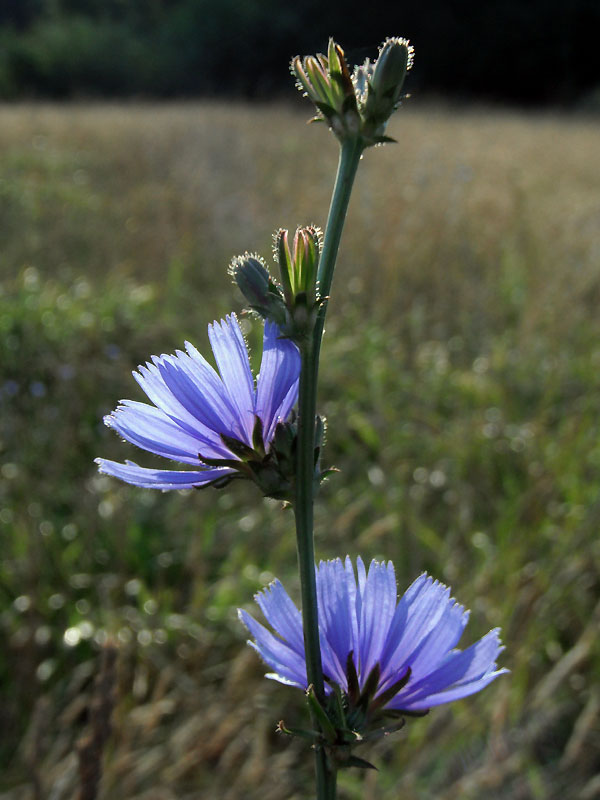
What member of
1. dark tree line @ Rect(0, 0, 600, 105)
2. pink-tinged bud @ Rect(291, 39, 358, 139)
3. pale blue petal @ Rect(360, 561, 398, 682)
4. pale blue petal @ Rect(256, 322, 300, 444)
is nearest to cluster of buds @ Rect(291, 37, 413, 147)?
pink-tinged bud @ Rect(291, 39, 358, 139)

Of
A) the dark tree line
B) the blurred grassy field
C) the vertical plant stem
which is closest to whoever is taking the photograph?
the vertical plant stem

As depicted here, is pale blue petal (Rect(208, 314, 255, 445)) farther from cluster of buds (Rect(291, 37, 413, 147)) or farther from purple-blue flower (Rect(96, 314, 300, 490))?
cluster of buds (Rect(291, 37, 413, 147))

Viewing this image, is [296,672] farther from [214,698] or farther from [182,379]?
[214,698]

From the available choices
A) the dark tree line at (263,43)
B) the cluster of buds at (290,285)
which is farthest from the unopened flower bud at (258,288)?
the dark tree line at (263,43)

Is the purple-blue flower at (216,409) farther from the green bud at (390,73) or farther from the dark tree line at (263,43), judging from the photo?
the dark tree line at (263,43)

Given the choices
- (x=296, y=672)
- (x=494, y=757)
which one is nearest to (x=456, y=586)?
(x=494, y=757)
